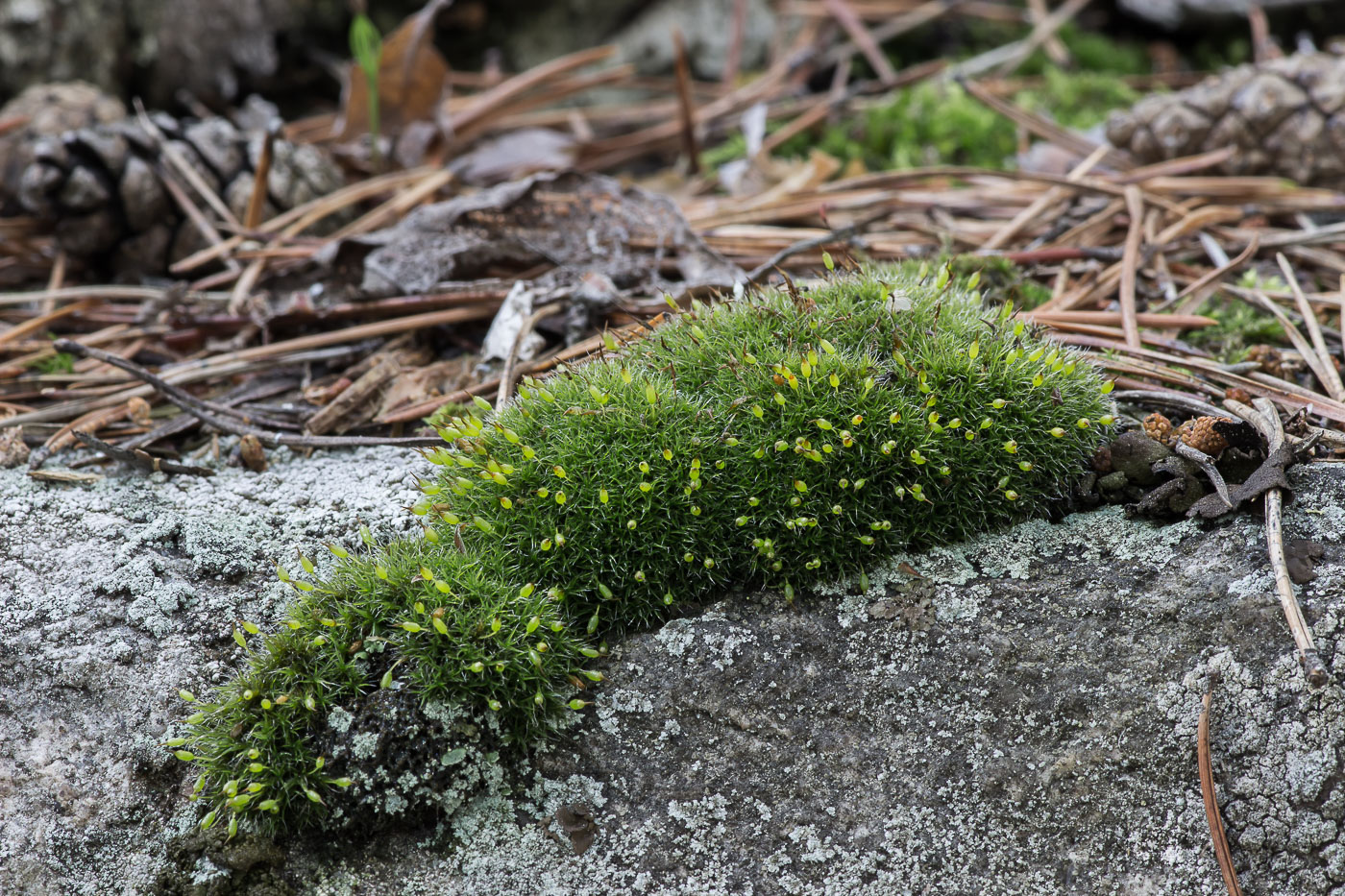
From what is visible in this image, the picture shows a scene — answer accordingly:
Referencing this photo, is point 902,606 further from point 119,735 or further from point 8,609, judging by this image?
point 8,609

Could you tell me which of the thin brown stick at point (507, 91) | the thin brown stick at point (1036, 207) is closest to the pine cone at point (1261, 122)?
the thin brown stick at point (1036, 207)

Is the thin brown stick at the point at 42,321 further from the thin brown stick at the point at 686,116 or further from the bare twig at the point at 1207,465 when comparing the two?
the bare twig at the point at 1207,465

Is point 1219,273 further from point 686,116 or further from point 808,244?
point 686,116

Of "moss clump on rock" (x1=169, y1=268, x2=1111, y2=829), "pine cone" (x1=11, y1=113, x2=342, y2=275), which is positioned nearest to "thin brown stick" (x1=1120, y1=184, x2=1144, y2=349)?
"moss clump on rock" (x1=169, y1=268, x2=1111, y2=829)

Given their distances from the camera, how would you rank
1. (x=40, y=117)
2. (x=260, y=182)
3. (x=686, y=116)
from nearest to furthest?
(x=260, y=182)
(x=40, y=117)
(x=686, y=116)

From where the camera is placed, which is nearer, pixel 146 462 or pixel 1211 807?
pixel 1211 807

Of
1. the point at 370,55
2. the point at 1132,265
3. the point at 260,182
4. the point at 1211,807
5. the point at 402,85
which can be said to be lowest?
the point at 1211,807

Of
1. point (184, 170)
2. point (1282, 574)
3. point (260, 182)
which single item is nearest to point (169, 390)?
point (260, 182)
